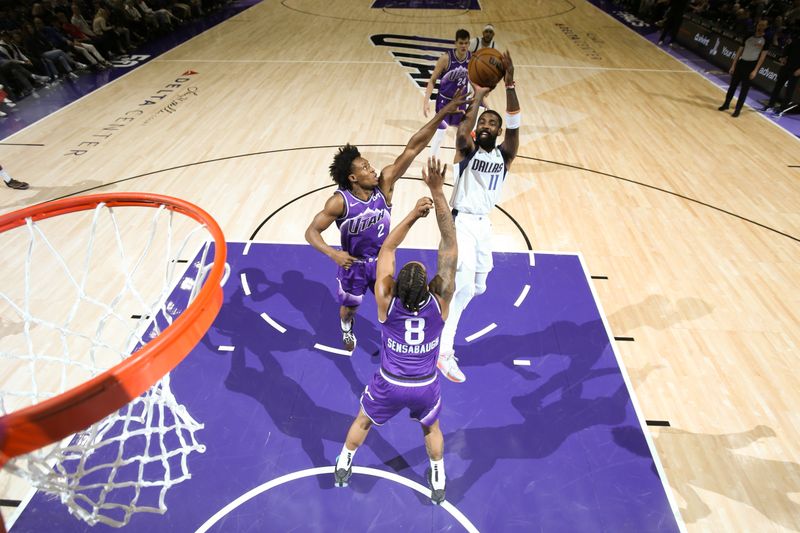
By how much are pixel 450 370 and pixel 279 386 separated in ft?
4.61

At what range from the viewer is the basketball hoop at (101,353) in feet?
6.15

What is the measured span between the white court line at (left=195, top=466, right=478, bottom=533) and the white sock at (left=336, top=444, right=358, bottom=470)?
196 mm

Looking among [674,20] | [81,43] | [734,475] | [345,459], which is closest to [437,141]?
[345,459]

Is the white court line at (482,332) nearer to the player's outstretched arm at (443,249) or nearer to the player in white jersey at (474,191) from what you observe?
the player in white jersey at (474,191)

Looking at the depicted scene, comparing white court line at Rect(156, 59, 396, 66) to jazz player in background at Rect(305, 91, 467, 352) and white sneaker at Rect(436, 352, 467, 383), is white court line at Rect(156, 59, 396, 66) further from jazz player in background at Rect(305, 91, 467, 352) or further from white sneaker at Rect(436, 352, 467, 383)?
white sneaker at Rect(436, 352, 467, 383)

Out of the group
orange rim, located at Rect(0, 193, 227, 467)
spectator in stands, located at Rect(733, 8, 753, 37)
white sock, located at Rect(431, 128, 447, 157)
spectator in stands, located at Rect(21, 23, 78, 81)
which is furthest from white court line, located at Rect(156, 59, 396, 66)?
orange rim, located at Rect(0, 193, 227, 467)

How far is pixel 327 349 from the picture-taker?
4.31 metres

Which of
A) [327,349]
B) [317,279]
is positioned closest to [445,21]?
[317,279]

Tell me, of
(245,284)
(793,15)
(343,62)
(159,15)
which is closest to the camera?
(245,284)

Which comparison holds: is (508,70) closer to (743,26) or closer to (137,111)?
(137,111)

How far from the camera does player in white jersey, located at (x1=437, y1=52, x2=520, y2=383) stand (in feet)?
12.7

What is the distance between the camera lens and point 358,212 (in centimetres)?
372

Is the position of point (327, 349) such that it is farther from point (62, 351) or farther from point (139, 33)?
point (139, 33)

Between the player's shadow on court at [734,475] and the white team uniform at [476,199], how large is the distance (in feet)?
6.41
